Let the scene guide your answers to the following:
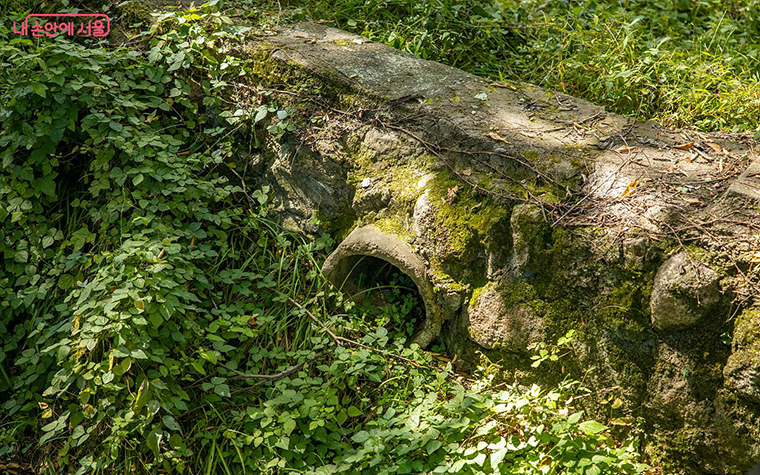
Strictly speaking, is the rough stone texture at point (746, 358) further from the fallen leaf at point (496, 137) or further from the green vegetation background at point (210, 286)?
the fallen leaf at point (496, 137)

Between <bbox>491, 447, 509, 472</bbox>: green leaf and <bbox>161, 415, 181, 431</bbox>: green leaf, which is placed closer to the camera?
<bbox>491, 447, 509, 472</bbox>: green leaf

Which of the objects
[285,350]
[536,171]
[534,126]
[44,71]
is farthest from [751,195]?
[44,71]

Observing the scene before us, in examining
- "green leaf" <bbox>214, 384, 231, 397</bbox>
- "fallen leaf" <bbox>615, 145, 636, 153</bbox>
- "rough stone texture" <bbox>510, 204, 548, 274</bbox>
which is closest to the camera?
"rough stone texture" <bbox>510, 204, 548, 274</bbox>

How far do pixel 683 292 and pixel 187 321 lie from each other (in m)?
2.37

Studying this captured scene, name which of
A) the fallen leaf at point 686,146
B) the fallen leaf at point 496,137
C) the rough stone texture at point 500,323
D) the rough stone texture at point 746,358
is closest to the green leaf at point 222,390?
the rough stone texture at point 500,323

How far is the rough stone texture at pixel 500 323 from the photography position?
325cm

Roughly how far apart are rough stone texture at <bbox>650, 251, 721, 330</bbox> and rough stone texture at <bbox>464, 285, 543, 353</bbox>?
59 cm

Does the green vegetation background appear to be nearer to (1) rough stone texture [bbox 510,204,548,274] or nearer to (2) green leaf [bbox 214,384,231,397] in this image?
(2) green leaf [bbox 214,384,231,397]

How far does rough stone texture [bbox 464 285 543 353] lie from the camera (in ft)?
10.6

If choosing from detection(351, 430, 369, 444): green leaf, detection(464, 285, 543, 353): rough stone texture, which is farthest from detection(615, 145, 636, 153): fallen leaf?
detection(351, 430, 369, 444): green leaf

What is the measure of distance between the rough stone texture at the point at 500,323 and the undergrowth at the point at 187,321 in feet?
0.69

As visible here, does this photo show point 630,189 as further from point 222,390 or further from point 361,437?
point 222,390

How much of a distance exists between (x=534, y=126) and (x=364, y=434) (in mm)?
1956

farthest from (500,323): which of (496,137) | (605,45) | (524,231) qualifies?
(605,45)
